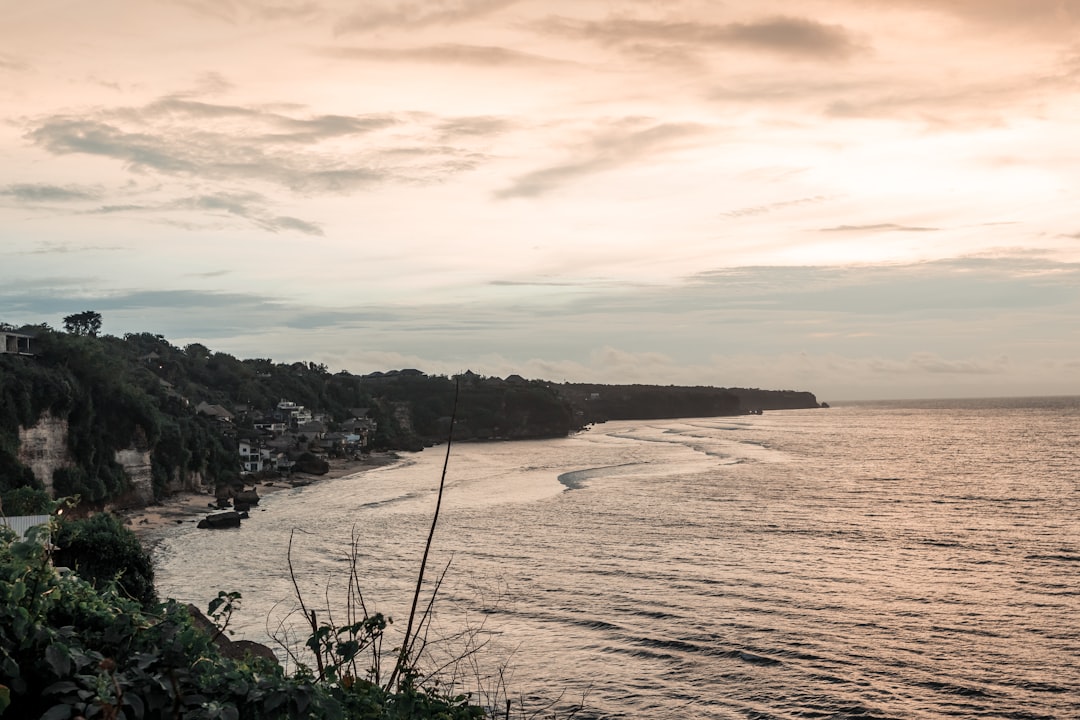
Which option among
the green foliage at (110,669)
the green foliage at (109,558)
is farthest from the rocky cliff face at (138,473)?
the green foliage at (110,669)

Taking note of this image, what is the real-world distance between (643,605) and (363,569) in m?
15.8

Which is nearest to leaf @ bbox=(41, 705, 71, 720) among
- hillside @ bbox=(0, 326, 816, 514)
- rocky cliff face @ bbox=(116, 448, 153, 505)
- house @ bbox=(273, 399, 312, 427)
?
hillside @ bbox=(0, 326, 816, 514)

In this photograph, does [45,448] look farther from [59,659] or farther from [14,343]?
[59,659]

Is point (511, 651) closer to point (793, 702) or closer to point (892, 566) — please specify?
point (793, 702)

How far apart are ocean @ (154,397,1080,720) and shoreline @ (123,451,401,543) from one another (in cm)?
367

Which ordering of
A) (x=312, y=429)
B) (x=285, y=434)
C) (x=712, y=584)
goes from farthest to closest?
1. (x=312, y=429)
2. (x=285, y=434)
3. (x=712, y=584)

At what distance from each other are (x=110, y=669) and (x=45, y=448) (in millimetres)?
70867

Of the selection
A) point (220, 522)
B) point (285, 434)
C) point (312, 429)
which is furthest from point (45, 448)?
point (312, 429)

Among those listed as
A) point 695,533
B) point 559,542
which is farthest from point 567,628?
point 695,533

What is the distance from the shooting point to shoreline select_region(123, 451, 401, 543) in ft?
212

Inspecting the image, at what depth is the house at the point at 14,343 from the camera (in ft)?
236

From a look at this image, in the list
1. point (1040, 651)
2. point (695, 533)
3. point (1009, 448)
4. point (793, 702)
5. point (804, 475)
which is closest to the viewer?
point (793, 702)

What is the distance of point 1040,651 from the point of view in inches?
1111

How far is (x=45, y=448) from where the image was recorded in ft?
218
